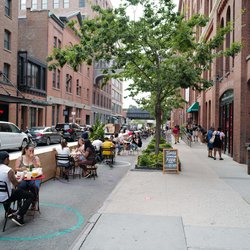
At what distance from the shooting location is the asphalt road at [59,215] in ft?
16.8

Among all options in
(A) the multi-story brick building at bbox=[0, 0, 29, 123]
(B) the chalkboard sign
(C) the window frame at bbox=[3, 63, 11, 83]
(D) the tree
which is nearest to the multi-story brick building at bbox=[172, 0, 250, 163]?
(D) the tree

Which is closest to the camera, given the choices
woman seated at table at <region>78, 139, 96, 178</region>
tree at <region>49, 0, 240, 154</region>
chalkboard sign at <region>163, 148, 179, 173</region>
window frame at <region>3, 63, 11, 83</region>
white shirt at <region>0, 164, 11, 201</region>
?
white shirt at <region>0, 164, 11, 201</region>

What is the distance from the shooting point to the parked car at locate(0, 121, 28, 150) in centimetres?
1677

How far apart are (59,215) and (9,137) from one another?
1190cm

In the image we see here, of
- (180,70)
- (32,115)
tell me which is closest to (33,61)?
(32,115)

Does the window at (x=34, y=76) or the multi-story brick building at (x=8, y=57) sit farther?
the window at (x=34, y=76)

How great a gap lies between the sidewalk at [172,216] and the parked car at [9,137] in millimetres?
8899

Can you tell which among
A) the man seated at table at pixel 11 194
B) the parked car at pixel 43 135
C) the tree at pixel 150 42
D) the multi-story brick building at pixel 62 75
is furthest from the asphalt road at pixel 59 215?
the multi-story brick building at pixel 62 75

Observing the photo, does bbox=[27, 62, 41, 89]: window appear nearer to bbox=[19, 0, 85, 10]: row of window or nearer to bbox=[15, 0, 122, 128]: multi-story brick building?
bbox=[15, 0, 122, 128]: multi-story brick building

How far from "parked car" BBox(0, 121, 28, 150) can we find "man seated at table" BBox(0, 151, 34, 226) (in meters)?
11.5

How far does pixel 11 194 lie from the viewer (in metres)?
5.78

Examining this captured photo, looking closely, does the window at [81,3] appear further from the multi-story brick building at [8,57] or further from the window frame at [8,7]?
the window frame at [8,7]

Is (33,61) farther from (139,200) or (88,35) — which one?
(139,200)

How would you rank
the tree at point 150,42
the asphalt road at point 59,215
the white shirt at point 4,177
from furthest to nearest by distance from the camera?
the tree at point 150,42 → the white shirt at point 4,177 → the asphalt road at point 59,215
